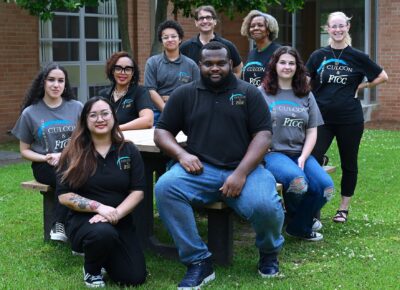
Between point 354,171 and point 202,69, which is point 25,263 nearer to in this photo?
point 202,69

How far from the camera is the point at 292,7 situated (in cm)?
1166

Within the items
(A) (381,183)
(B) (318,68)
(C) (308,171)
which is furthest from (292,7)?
(C) (308,171)

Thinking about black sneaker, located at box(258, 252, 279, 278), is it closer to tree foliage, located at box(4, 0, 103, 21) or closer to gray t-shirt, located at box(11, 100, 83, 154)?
gray t-shirt, located at box(11, 100, 83, 154)

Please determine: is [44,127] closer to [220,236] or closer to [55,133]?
[55,133]

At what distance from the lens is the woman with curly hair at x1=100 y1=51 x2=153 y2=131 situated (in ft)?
20.3

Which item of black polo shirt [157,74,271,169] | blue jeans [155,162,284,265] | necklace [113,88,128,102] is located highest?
necklace [113,88,128,102]

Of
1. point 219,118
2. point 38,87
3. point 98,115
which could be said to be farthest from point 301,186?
point 38,87

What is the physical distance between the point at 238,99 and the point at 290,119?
0.94 meters

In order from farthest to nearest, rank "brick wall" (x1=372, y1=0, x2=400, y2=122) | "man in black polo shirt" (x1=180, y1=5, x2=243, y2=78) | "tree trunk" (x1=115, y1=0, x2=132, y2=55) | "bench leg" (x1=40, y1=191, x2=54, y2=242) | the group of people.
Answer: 1. "brick wall" (x1=372, y1=0, x2=400, y2=122)
2. "tree trunk" (x1=115, y1=0, x2=132, y2=55)
3. "man in black polo shirt" (x1=180, y1=5, x2=243, y2=78)
4. "bench leg" (x1=40, y1=191, x2=54, y2=242)
5. the group of people

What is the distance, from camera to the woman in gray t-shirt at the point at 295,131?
5766 millimetres

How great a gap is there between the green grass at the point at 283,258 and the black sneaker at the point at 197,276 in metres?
0.07

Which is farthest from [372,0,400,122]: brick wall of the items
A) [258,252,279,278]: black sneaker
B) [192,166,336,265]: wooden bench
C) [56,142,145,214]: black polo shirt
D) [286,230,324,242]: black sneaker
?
[56,142,145,214]: black polo shirt

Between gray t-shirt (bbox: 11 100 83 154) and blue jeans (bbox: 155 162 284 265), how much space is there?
48.8 inches

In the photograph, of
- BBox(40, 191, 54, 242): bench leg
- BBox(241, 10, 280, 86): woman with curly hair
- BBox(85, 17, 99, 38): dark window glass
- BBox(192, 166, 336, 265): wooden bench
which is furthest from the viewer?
BBox(85, 17, 99, 38): dark window glass
